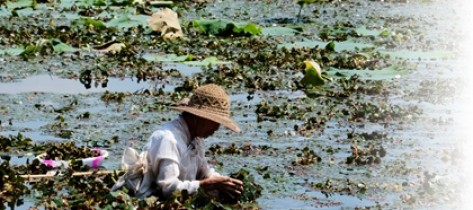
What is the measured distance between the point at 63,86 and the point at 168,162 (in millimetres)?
5035

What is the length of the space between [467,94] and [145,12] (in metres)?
6.86

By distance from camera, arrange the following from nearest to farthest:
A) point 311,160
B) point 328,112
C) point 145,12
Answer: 1. point 311,160
2. point 328,112
3. point 145,12

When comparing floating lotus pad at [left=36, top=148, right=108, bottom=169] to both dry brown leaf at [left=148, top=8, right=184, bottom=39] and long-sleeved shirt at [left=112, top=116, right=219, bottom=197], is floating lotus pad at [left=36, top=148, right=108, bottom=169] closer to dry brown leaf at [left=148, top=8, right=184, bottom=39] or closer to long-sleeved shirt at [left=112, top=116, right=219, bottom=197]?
long-sleeved shirt at [left=112, top=116, right=219, bottom=197]

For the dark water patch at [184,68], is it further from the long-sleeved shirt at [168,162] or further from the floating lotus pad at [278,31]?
the long-sleeved shirt at [168,162]

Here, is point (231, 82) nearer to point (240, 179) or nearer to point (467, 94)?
point (467, 94)

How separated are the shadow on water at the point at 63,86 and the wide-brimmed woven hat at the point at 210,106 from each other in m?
4.54

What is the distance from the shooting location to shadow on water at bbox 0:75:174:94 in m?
12.0

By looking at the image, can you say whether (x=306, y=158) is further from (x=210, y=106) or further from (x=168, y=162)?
(x=168, y=162)

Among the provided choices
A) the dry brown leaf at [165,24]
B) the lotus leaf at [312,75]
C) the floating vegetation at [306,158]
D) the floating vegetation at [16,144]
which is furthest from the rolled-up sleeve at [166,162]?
the dry brown leaf at [165,24]

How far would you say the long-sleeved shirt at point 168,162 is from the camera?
7469 mm

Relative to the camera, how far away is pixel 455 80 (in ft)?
42.3

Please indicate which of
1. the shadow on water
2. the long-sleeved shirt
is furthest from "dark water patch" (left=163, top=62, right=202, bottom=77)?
the long-sleeved shirt

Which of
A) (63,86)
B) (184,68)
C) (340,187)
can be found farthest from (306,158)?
(184,68)

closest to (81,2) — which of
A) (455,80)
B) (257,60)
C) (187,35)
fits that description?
(187,35)
